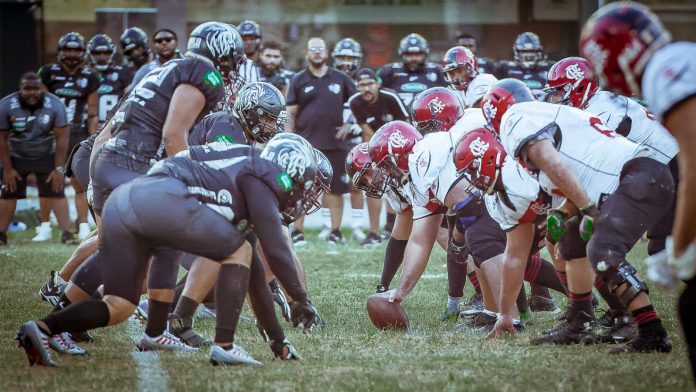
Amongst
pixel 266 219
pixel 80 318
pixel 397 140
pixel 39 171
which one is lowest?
pixel 39 171

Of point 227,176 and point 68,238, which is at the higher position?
point 227,176

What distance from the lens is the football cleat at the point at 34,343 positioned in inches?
191

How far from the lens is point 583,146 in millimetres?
5438

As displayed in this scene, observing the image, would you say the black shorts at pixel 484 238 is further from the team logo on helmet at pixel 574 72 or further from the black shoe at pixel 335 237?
the black shoe at pixel 335 237

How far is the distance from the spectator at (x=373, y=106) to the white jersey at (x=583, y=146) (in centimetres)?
667

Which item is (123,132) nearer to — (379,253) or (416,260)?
(416,260)

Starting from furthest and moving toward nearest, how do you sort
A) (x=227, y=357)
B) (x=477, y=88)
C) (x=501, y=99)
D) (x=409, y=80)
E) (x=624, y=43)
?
(x=409, y=80), (x=477, y=88), (x=501, y=99), (x=227, y=357), (x=624, y=43)

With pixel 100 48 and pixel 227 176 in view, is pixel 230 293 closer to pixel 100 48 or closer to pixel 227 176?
pixel 227 176

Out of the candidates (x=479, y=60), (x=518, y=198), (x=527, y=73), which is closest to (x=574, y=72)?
(x=518, y=198)

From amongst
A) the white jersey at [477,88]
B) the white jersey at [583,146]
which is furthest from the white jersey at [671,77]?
the white jersey at [477,88]

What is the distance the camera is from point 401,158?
261 inches

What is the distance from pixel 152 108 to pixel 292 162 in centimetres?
129

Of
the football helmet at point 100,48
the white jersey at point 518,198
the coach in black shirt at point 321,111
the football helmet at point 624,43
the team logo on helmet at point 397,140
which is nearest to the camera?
the football helmet at point 624,43

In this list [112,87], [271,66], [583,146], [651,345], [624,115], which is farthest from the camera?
[112,87]
